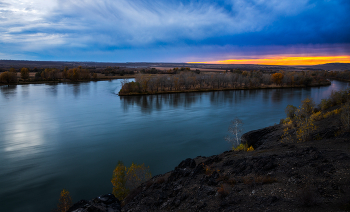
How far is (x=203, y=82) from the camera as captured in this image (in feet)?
208

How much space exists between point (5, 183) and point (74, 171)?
3967 millimetres

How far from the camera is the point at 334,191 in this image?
205 inches

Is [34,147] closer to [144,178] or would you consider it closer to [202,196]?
[144,178]

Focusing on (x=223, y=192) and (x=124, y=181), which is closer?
(x=223, y=192)

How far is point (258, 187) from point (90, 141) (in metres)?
18.2

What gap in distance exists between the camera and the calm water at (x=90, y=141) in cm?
1290

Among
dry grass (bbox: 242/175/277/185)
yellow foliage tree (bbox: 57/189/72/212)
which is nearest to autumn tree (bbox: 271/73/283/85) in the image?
dry grass (bbox: 242/175/277/185)

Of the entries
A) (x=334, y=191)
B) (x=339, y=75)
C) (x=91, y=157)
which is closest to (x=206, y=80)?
(x=91, y=157)

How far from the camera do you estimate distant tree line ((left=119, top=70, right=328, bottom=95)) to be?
51.4 meters

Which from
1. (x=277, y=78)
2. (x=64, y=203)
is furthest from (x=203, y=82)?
(x=64, y=203)

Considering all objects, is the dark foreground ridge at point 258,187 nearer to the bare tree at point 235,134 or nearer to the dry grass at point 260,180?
the dry grass at point 260,180

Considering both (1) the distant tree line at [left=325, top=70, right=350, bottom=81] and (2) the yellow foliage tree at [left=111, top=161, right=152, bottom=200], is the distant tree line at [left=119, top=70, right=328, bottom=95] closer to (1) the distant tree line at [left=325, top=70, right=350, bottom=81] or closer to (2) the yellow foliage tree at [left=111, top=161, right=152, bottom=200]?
(1) the distant tree line at [left=325, top=70, right=350, bottom=81]

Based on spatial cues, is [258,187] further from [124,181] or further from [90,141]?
[90,141]

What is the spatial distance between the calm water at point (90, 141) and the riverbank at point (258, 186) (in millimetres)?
4777
